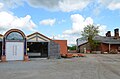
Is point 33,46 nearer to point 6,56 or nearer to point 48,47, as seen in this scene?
point 48,47

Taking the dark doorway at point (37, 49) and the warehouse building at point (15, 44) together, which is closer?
the warehouse building at point (15, 44)

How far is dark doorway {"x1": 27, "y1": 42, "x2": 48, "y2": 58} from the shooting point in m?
38.3

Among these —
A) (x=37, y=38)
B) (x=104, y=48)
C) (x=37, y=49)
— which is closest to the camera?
(x=37, y=38)

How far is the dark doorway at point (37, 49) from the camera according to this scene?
38284 mm

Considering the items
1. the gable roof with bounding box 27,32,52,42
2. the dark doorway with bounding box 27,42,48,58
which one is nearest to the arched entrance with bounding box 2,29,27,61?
the gable roof with bounding box 27,32,52,42

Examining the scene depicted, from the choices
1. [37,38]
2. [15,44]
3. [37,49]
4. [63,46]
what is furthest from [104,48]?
[15,44]

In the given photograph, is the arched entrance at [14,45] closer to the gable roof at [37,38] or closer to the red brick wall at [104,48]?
the gable roof at [37,38]

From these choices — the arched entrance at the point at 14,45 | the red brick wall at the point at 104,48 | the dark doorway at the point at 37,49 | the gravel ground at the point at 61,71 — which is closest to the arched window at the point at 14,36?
the arched entrance at the point at 14,45

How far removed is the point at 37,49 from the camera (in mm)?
39938

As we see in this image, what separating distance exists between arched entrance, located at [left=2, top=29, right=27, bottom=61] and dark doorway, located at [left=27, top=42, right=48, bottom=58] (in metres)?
4.02

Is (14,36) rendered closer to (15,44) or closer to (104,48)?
(15,44)

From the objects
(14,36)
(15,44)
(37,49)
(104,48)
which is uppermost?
(14,36)

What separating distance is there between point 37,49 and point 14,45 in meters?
7.01

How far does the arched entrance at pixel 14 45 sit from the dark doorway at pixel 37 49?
4023 mm
